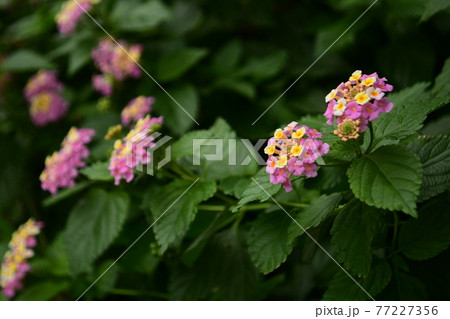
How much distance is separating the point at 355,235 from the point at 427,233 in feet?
0.53

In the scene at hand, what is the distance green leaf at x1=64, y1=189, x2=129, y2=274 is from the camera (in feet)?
3.89

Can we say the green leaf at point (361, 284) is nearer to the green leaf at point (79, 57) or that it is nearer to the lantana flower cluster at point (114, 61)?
the lantana flower cluster at point (114, 61)

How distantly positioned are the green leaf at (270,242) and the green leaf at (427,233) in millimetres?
200

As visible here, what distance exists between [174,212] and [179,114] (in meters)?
0.67

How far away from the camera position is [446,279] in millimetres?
959

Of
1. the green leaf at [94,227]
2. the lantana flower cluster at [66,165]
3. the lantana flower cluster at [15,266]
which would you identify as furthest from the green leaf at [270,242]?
the lantana flower cluster at [15,266]

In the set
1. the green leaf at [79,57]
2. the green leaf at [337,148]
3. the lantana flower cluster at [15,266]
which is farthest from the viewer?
the green leaf at [79,57]

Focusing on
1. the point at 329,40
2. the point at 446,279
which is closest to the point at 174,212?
the point at 446,279

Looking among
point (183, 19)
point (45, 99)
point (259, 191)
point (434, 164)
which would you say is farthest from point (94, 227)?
point (183, 19)

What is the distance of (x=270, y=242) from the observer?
0.95 meters

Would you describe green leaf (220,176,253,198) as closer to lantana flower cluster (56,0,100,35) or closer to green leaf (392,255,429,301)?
green leaf (392,255,429,301)

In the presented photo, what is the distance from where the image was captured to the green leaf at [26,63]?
1.75 m

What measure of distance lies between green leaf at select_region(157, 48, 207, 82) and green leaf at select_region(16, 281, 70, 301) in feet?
2.28

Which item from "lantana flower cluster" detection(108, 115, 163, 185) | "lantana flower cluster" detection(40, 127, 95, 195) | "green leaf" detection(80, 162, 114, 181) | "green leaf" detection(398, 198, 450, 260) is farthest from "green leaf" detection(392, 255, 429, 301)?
"lantana flower cluster" detection(40, 127, 95, 195)
